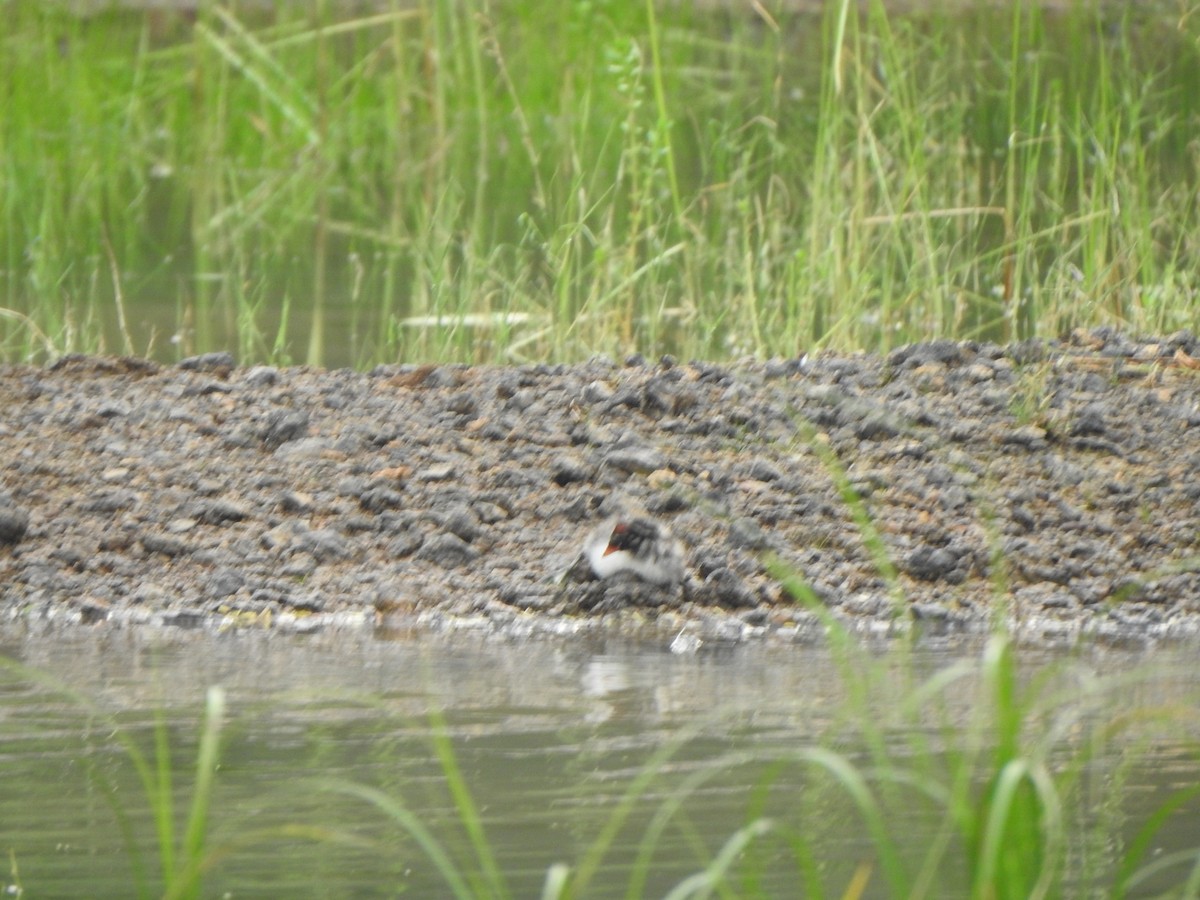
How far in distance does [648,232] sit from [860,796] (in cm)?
466

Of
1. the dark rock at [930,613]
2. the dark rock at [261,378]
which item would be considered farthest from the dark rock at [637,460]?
the dark rock at [261,378]

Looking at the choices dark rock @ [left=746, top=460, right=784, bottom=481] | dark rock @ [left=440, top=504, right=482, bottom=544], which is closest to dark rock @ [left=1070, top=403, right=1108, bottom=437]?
dark rock @ [left=746, top=460, right=784, bottom=481]

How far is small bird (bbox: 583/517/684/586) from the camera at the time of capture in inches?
175

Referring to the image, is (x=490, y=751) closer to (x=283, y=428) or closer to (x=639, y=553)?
(x=639, y=553)

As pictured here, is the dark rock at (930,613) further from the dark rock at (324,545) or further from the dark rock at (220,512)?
the dark rock at (220,512)

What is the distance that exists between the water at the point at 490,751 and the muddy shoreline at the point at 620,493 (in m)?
0.26

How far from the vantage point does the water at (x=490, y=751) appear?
8.53 ft

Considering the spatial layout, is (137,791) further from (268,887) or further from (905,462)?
(905,462)

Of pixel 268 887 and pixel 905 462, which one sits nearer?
pixel 268 887

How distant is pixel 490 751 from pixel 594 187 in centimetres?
521

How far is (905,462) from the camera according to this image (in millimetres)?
5094

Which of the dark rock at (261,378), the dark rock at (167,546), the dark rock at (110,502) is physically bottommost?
the dark rock at (167,546)

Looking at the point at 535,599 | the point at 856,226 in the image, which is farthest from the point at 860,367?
the point at 535,599

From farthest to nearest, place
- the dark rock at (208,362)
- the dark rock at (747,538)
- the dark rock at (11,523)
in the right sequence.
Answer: the dark rock at (208,362) < the dark rock at (11,523) < the dark rock at (747,538)
